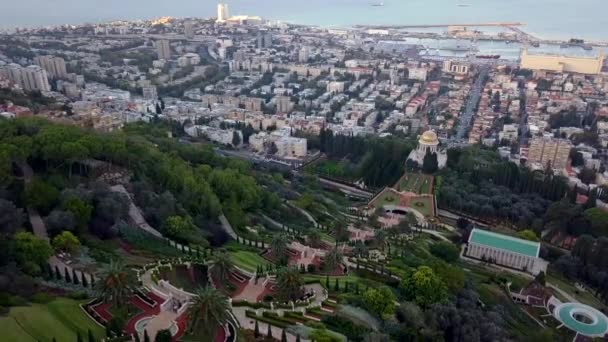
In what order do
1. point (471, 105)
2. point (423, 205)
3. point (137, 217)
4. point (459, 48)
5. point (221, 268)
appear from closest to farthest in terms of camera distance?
point (221, 268) < point (137, 217) < point (423, 205) < point (471, 105) < point (459, 48)

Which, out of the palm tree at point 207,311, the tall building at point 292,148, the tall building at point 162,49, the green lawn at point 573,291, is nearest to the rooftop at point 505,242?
the green lawn at point 573,291

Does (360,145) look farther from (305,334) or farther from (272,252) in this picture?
(305,334)

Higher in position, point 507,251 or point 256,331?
point 256,331

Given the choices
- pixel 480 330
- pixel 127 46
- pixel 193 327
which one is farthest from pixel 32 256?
pixel 127 46

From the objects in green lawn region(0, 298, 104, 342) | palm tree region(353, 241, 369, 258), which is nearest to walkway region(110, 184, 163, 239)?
green lawn region(0, 298, 104, 342)

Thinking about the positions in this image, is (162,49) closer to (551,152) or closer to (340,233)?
(551,152)

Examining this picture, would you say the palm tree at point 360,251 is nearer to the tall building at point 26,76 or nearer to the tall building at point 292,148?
the tall building at point 292,148

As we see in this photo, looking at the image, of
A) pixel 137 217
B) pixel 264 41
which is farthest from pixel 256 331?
pixel 264 41
